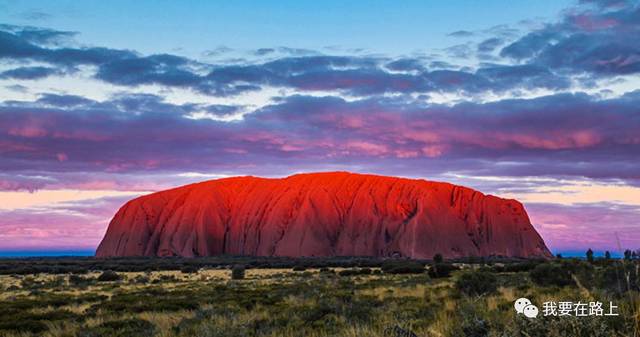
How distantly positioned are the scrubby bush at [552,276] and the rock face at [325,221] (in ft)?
211

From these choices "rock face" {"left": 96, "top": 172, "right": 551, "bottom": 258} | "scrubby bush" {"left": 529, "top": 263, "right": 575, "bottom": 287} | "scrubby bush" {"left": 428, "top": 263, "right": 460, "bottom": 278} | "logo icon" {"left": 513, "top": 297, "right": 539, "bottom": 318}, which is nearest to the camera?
"logo icon" {"left": 513, "top": 297, "right": 539, "bottom": 318}

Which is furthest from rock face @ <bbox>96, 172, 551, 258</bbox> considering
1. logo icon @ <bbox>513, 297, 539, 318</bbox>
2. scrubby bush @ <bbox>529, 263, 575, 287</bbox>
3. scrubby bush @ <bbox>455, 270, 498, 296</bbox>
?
logo icon @ <bbox>513, 297, 539, 318</bbox>

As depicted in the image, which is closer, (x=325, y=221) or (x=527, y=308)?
(x=527, y=308)

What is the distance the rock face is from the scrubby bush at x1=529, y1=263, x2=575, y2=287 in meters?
64.4

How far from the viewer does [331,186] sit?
110125mm

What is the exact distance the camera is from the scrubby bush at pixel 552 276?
26.9 metres

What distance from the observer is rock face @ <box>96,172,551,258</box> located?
98.1 m

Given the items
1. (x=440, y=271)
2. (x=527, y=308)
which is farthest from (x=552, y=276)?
(x=527, y=308)

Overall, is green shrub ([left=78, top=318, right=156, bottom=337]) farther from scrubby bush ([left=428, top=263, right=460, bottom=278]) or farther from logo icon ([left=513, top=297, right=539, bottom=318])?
scrubby bush ([left=428, top=263, right=460, bottom=278])

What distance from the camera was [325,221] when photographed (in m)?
102

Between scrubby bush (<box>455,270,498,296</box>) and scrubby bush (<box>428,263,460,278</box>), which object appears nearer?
scrubby bush (<box>455,270,498,296</box>)

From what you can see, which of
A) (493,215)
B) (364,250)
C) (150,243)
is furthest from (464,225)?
(150,243)

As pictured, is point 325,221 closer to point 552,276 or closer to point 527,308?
point 552,276

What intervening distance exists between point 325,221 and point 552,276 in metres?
75.4
